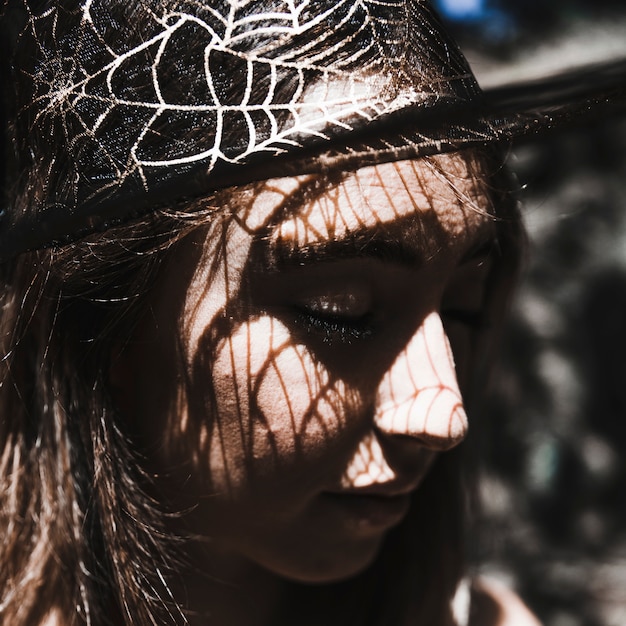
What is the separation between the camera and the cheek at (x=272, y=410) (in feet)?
3.15

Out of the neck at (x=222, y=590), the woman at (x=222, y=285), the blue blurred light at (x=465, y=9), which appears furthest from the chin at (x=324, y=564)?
the blue blurred light at (x=465, y=9)

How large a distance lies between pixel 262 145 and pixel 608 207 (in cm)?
237

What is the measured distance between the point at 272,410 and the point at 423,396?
0.19m

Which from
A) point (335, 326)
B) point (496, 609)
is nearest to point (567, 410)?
point (496, 609)

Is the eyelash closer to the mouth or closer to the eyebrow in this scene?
the eyebrow

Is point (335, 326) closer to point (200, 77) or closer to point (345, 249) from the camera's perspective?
point (345, 249)

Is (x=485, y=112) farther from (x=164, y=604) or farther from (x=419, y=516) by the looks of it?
(x=419, y=516)

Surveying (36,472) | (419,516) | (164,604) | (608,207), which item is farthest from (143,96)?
(608,207)

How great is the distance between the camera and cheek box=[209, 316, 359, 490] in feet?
3.15

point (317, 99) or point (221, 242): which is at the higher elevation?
point (317, 99)

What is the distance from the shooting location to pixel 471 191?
1024 millimetres

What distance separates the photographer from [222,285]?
96 centimetres

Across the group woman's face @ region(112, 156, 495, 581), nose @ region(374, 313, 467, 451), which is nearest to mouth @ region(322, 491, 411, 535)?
woman's face @ region(112, 156, 495, 581)

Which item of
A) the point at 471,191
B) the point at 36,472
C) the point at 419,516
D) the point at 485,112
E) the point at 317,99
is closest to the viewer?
the point at 485,112
